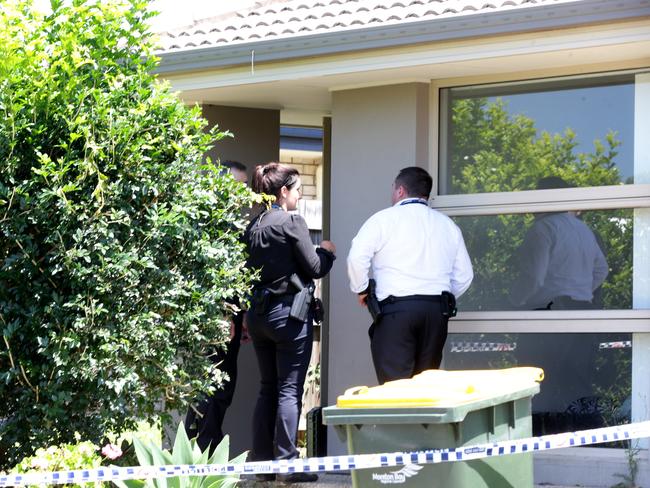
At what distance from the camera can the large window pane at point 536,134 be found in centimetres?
677

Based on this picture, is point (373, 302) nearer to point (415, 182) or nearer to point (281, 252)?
point (281, 252)

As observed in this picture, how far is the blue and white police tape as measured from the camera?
4254 mm

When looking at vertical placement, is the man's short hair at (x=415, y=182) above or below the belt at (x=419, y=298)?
above

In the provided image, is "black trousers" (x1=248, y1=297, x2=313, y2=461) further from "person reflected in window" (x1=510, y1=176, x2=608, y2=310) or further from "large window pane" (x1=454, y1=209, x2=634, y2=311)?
"person reflected in window" (x1=510, y1=176, x2=608, y2=310)

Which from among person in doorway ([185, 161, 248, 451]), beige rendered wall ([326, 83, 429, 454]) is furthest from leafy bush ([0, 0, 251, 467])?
beige rendered wall ([326, 83, 429, 454])

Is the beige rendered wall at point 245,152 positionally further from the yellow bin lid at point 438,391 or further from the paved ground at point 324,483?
the yellow bin lid at point 438,391

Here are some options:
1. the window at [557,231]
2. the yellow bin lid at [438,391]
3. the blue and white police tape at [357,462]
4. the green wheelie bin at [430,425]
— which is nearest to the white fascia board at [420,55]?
the window at [557,231]

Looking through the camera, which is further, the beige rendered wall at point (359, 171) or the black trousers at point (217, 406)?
the beige rendered wall at point (359, 171)

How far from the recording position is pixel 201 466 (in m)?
4.54

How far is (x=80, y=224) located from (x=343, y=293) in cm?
286

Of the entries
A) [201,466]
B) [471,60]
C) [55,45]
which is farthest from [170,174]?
[471,60]

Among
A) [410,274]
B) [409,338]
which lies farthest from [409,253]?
[409,338]

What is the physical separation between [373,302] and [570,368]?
1.37 m

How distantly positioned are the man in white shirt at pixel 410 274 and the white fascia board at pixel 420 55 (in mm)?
724
